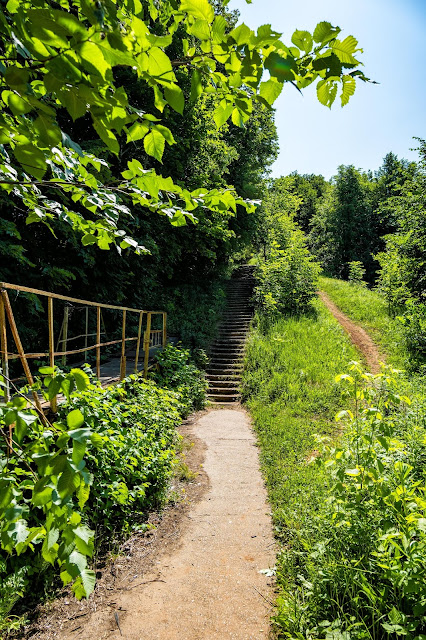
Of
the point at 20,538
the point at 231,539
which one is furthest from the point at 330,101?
the point at 231,539

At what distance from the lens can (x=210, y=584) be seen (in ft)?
10.8

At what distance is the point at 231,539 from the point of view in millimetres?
3971

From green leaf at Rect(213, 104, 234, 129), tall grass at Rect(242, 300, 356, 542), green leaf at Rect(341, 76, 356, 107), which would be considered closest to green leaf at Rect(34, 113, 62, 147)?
green leaf at Rect(213, 104, 234, 129)

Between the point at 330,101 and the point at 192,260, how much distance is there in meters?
16.3

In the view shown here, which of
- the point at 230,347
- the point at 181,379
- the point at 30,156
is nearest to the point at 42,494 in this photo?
the point at 30,156

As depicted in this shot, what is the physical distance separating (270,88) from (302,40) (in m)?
0.16

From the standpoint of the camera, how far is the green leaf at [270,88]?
110cm

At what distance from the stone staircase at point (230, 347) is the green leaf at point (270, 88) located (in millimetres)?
8930

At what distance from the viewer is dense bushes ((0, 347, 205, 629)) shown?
3.07 feet

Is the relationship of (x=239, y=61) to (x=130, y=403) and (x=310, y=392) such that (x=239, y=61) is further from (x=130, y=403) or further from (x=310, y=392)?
(x=310, y=392)

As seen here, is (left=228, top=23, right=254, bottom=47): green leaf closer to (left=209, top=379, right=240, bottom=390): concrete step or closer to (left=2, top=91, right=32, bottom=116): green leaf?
(left=2, top=91, right=32, bottom=116): green leaf

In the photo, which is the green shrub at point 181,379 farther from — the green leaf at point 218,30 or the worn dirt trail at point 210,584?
the green leaf at point 218,30

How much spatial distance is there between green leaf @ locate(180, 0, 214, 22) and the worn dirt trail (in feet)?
12.2

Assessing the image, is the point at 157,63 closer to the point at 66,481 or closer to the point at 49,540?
the point at 66,481
